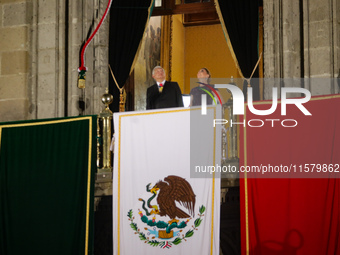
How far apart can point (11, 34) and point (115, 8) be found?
1.56 metres

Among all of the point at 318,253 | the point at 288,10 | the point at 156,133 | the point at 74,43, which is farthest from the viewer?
the point at 74,43

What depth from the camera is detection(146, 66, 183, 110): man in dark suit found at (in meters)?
6.81

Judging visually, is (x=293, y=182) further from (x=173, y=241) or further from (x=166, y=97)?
(x=166, y=97)

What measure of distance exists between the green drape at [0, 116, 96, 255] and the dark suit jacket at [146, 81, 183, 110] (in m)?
0.89

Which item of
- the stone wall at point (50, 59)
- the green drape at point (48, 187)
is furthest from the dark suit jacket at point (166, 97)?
the stone wall at point (50, 59)

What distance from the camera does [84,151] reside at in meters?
6.24

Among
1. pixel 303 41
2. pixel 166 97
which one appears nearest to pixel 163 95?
pixel 166 97

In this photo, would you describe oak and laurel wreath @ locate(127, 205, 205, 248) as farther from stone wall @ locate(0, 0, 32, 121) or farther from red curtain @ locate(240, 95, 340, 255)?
stone wall @ locate(0, 0, 32, 121)

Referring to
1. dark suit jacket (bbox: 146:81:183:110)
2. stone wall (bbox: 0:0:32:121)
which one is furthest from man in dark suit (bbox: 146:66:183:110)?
stone wall (bbox: 0:0:32:121)

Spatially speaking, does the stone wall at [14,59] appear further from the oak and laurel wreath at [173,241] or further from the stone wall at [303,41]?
the stone wall at [303,41]

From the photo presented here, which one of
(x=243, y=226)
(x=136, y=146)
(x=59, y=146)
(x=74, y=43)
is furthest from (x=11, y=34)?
(x=243, y=226)

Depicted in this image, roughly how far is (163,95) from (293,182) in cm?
216

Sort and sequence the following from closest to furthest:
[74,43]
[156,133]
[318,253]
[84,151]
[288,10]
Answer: [318,253], [156,133], [84,151], [288,10], [74,43]

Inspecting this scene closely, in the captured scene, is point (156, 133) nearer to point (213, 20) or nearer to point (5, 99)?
point (5, 99)
